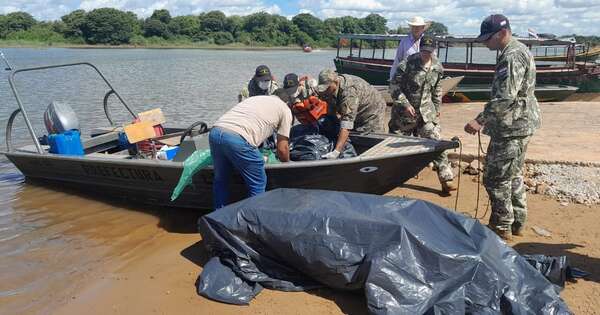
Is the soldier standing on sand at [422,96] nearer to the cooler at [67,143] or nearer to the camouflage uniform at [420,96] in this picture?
the camouflage uniform at [420,96]

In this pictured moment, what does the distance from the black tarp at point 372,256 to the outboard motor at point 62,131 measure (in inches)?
121

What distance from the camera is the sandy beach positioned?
3633mm

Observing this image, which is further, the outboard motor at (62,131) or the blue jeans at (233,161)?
the outboard motor at (62,131)

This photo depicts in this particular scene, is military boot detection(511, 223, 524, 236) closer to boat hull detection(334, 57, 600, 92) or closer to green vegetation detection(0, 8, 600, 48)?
boat hull detection(334, 57, 600, 92)

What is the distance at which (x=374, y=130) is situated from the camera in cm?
607

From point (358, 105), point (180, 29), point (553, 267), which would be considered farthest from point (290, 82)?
point (180, 29)

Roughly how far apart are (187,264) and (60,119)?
131 inches

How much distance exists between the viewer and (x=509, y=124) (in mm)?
4145

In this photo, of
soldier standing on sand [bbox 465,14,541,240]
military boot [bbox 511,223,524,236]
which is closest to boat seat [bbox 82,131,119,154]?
soldier standing on sand [bbox 465,14,541,240]

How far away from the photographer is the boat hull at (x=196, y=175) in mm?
4941

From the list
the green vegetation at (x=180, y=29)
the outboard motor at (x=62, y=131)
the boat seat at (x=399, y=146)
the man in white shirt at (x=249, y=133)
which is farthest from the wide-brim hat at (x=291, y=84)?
the green vegetation at (x=180, y=29)

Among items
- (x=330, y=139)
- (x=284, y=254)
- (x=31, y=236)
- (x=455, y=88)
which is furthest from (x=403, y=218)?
(x=455, y=88)

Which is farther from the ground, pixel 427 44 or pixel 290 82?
pixel 427 44

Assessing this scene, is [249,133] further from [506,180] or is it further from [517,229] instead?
[517,229]
